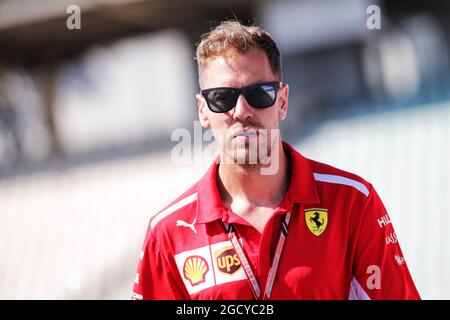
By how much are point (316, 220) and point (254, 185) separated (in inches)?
11.3

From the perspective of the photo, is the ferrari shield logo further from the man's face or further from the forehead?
the forehead

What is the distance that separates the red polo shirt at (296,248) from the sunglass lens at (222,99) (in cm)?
35

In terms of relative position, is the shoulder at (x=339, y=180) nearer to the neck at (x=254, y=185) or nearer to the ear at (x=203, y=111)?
the neck at (x=254, y=185)

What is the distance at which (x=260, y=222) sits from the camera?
9.78 ft

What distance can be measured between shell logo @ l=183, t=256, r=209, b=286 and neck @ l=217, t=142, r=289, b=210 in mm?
263

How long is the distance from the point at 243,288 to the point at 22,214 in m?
8.73

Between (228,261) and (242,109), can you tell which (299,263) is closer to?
(228,261)

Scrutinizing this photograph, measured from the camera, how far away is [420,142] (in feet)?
29.6

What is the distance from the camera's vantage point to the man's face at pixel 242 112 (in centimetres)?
288

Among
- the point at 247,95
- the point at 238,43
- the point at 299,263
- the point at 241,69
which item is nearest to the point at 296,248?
the point at 299,263

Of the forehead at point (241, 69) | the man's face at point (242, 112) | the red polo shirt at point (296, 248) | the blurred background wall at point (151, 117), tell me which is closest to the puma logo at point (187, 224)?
the red polo shirt at point (296, 248)

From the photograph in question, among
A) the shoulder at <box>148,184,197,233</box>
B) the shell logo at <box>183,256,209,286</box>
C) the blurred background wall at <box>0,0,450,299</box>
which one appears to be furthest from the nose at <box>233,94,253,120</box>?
the blurred background wall at <box>0,0,450,299</box>

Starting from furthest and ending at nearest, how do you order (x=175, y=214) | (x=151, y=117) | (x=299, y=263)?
(x=151, y=117)
(x=175, y=214)
(x=299, y=263)
